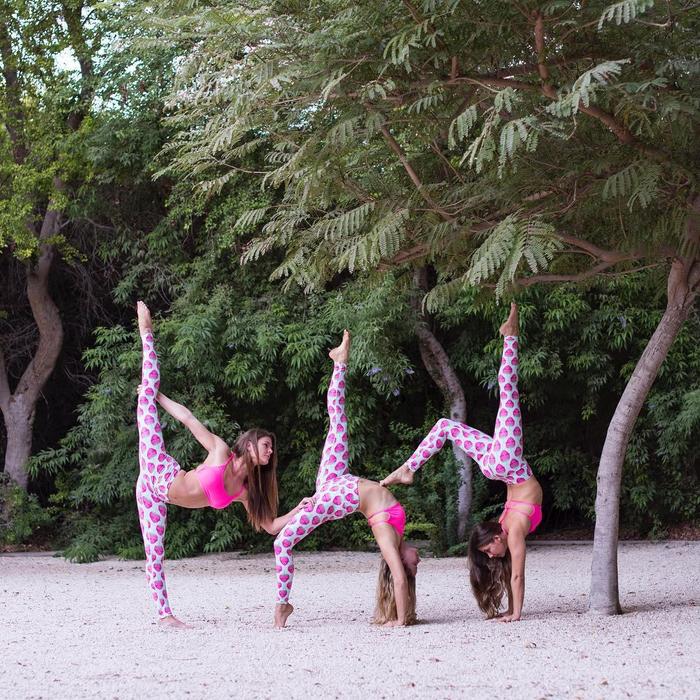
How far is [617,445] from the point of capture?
262 inches

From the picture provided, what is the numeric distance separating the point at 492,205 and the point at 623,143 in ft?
4.11

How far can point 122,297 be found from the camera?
12.7m

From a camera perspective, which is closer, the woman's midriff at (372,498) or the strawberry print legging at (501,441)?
the woman's midriff at (372,498)

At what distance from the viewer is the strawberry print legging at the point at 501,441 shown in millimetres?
6469

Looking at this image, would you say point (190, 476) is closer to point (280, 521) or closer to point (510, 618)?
point (280, 521)

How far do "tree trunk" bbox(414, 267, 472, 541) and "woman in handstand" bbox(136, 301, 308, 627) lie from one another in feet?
17.8

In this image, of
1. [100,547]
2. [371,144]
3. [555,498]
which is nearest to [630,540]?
[555,498]

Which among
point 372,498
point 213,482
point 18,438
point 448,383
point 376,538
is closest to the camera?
point 213,482

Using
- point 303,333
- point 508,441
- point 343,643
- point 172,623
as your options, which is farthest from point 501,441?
point 303,333

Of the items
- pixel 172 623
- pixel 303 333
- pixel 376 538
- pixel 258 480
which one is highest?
pixel 303 333

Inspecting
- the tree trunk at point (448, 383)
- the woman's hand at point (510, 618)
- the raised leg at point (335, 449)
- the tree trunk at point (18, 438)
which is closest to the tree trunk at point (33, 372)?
the tree trunk at point (18, 438)

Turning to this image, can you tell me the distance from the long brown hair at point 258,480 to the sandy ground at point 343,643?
727 mm

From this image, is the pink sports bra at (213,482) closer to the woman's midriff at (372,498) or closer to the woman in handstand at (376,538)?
the woman in handstand at (376,538)

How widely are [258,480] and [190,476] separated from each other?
428mm
